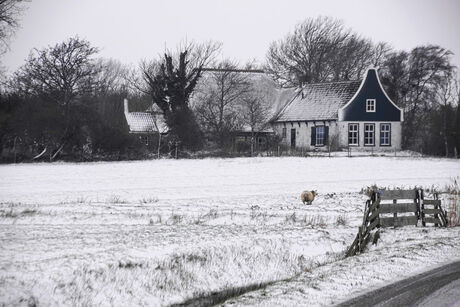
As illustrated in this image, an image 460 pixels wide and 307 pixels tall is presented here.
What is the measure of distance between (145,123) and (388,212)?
36.2 meters

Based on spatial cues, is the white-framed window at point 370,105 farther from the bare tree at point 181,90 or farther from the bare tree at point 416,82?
the bare tree at point 181,90

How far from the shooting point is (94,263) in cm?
966

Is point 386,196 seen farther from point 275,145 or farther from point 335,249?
point 275,145

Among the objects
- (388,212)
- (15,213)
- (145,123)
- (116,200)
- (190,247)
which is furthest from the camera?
(145,123)

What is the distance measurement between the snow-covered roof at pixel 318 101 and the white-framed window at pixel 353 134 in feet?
6.03

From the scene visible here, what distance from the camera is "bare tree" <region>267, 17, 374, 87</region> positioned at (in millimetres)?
63938

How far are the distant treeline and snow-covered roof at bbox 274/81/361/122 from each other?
9.15 ft

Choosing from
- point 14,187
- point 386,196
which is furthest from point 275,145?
point 386,196

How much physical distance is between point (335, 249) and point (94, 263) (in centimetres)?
649

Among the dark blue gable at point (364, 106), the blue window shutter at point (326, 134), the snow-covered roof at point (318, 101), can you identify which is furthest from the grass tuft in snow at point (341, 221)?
the snow-covered roof at point (318, 101)

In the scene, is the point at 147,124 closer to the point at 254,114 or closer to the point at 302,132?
the point at 254,114

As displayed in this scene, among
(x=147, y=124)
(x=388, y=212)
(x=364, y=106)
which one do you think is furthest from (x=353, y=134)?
(x=388, y=212)

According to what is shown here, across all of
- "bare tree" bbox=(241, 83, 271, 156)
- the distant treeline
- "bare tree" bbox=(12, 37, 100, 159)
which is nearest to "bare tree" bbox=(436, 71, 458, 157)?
the distant treeline

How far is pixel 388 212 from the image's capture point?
15.2 m
